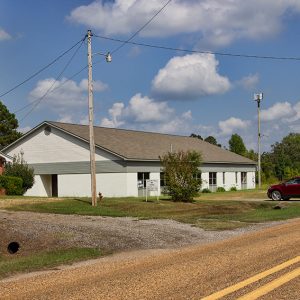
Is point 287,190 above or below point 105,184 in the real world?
below

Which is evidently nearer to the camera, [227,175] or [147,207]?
[147,207]

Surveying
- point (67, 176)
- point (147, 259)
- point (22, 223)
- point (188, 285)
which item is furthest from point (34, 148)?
point (188, 285)

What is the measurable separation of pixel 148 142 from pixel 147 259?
38025mm

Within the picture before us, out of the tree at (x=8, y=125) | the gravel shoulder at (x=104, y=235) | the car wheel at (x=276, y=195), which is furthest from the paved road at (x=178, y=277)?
the tree at (x=8, y=125)

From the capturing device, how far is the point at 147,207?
2509 cm

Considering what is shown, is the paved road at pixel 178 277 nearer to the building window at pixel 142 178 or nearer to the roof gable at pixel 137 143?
the roof gable at pixel 137 143

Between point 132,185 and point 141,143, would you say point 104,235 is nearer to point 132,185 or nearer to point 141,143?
point 132,185

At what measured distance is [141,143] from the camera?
4659 centimetres

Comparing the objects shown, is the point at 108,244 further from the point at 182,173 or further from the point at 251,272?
the point at 182,173

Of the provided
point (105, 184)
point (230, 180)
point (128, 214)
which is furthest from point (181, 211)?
point (230, 180)

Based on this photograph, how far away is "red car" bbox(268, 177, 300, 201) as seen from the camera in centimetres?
3322

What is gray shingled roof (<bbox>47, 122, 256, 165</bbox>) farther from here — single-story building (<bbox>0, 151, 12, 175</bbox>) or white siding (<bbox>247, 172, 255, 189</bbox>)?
single-story building (<bbox>0, 151, 12, 175</bbox>)

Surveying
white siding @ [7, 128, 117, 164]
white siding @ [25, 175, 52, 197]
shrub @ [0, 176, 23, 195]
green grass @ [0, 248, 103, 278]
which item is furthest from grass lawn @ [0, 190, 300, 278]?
white siding @ [25, 175, 52, 197]

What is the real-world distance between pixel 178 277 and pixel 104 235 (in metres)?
6.52
